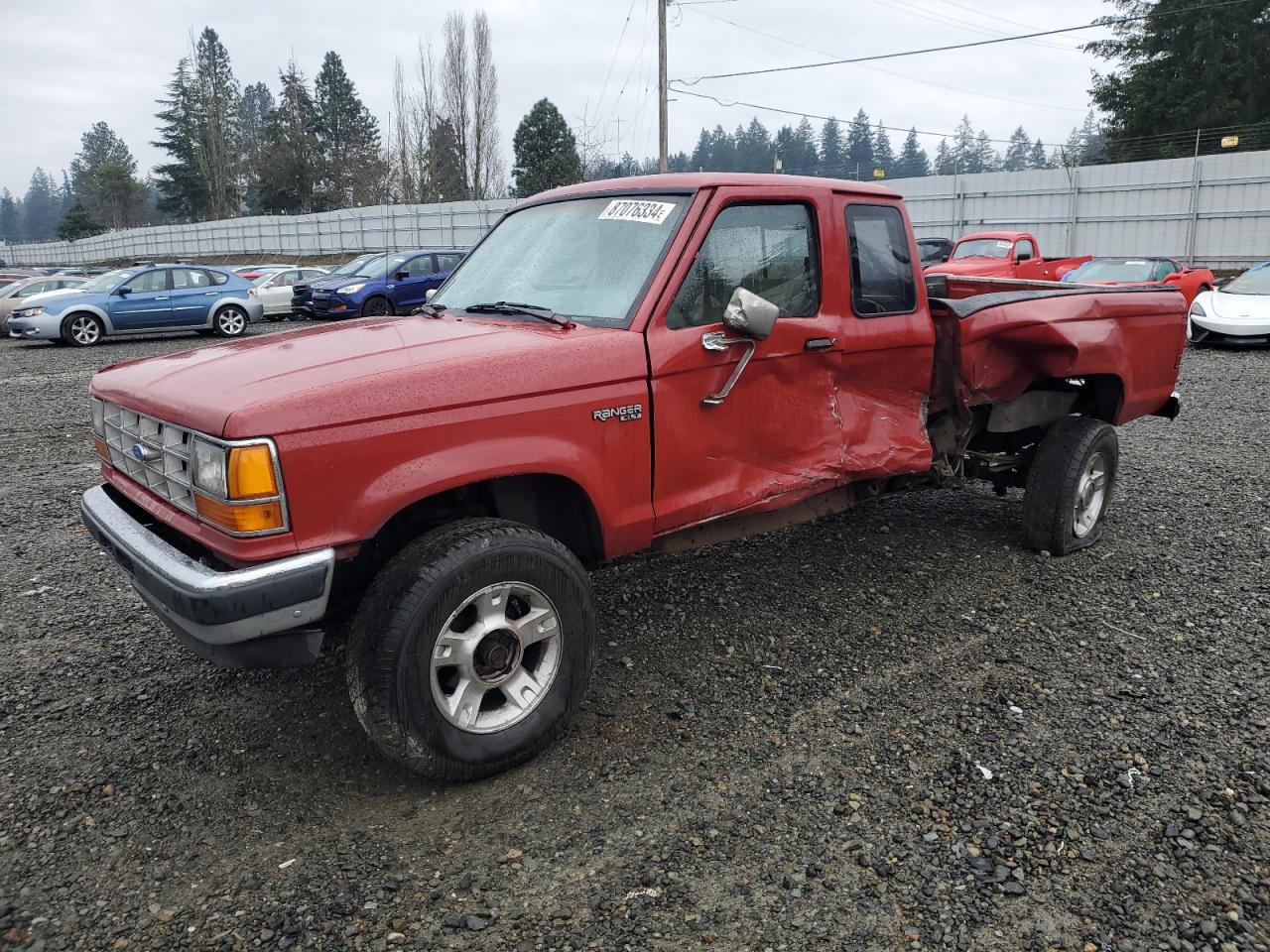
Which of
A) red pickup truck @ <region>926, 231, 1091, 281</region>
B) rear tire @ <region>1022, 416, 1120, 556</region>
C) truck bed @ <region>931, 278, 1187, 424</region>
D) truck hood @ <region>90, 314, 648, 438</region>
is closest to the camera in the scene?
truck hood @ <region>90, 314, 648, 438</region>

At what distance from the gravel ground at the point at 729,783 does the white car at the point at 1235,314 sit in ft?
36.1

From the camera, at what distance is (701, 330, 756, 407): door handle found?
3559 mm

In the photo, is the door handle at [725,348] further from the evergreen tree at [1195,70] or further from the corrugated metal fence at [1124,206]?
the evergreen tree at [1195,70]

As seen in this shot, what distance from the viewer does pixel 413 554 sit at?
2.96 meters

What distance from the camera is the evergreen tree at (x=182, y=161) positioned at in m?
69.5

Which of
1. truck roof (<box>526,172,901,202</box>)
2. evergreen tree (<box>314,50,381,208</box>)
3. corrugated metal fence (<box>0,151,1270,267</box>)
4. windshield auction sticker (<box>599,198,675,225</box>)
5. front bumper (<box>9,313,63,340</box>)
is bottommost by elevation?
front bumper (<box>9,313,63,340</box>)

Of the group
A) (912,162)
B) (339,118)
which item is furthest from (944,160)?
(339,118)

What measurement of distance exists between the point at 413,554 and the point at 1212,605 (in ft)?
12.9

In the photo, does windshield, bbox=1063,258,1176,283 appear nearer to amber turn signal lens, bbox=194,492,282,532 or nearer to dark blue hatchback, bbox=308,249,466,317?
dark blue hatchback, bbox=308,249,466,317

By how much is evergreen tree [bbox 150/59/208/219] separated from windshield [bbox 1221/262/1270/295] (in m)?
70.7

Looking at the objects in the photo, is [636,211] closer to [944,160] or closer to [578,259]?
[578,259]

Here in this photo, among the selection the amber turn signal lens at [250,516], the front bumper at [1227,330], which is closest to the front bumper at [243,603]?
the amber turn signal lens at [250,516]

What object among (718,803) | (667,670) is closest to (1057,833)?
(718,803)

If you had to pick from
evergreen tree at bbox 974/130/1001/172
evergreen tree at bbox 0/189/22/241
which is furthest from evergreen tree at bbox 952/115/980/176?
evergreen tree at bbox 0/189/22/241
